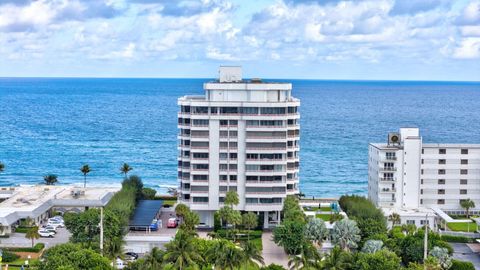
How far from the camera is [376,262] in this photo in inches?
2726

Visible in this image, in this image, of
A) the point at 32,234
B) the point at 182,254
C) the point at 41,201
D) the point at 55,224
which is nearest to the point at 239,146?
the point at 55,224

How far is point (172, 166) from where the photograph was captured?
179250 mm

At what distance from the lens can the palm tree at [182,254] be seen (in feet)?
222

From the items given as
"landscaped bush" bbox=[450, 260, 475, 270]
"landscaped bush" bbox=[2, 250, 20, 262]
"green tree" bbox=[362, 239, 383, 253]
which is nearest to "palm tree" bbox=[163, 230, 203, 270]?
"green tree" bbox=[362, 239, 383, 253]

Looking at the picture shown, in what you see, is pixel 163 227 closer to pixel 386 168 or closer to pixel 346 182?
pixel 386 168

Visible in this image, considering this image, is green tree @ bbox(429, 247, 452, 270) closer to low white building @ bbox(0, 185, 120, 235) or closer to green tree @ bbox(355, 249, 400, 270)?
green tree @ bbox(355, 249, 400, 270)

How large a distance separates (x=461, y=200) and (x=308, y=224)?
37.7m

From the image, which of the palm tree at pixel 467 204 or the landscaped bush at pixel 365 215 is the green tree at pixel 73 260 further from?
the palm tree at pixel 467 204

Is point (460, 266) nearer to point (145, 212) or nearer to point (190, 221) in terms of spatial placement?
point (190, 221)

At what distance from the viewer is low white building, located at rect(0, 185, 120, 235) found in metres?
97.6

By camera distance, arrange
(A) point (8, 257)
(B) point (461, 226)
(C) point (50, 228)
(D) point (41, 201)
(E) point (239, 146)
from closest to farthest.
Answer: (A) point (8, 257) → (C) point (50, 228) → (E) point (239, 146) → (B) point (461, 226) → (D) point (41, 201)

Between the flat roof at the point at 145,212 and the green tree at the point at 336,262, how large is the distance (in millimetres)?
35273

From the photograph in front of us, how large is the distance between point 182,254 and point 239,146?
33.6 metres

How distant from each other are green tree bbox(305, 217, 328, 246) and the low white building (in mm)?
37736
